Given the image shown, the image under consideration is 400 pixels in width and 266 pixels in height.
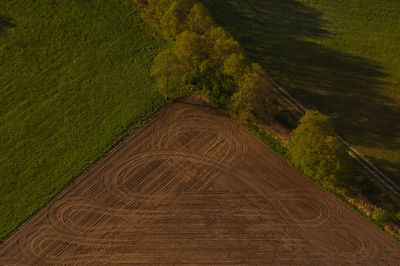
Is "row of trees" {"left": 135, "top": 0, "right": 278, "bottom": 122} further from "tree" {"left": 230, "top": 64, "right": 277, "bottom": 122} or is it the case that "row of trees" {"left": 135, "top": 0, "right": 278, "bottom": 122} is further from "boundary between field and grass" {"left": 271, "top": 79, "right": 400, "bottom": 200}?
"boundary between field and grass" {"left": 271, "top": 79, "right": 400, "bottom": 200}

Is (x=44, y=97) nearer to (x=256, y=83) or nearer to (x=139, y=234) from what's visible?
(x=139, y=234)

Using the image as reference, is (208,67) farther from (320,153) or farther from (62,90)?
(62,90)

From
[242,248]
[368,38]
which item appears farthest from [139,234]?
[368,38]

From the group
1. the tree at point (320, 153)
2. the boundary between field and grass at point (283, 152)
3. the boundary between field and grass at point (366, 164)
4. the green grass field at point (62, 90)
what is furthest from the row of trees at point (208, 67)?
the tree at point (320, 153)

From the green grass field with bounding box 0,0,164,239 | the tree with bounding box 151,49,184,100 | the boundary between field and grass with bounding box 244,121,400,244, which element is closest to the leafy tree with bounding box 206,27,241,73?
the tree with bounding box 151,49,184,100

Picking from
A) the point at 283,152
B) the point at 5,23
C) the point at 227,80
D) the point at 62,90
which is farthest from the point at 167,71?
the point at 5,23
